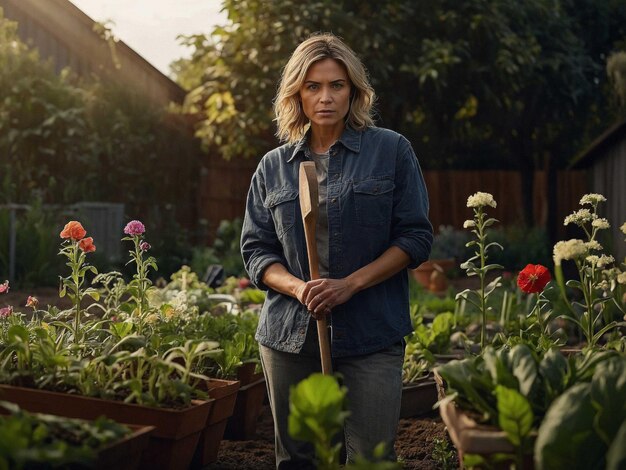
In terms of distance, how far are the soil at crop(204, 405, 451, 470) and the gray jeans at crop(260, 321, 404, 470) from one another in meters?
0.84

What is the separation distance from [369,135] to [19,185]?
9.83 metres

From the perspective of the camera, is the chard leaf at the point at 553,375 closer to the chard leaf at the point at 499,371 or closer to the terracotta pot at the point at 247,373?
the chard leaf at the point at 499,371

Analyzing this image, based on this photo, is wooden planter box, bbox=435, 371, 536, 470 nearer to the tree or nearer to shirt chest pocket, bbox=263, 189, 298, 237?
shirt chest pocket, bbox=263, 189, 298, 237

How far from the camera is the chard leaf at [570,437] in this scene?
2051 mm

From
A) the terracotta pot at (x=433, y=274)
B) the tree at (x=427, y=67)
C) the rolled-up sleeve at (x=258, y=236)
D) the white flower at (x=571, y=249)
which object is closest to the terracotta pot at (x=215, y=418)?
the rolled-up sleeve at (x=258, y=236)

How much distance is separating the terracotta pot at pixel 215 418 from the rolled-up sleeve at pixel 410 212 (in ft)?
2.93

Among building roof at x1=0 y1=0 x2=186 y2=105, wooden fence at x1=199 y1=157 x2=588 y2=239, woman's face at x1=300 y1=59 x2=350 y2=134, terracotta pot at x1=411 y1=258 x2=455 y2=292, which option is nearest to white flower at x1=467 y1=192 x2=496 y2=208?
woman's face at x1=300 y1=59 x2=350 y2=134

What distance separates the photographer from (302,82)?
331 cm

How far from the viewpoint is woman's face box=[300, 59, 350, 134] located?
327 cm

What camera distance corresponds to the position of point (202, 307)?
6547 mm

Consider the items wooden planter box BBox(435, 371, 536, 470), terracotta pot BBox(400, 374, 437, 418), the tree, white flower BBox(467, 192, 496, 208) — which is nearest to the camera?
wooden planter box BBox(435, 371, 536, 470)

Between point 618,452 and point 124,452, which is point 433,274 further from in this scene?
point 618,452

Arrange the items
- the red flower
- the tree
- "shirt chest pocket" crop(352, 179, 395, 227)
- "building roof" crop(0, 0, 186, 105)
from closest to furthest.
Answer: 1. "shirt chest pocket" crop(352, 179, 395, 227)
2. the red flower
3. the tree
4. "building roof" crop(0, 0, 186, 105)

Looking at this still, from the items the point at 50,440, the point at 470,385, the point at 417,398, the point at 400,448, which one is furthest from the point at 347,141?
the point at 417,398
